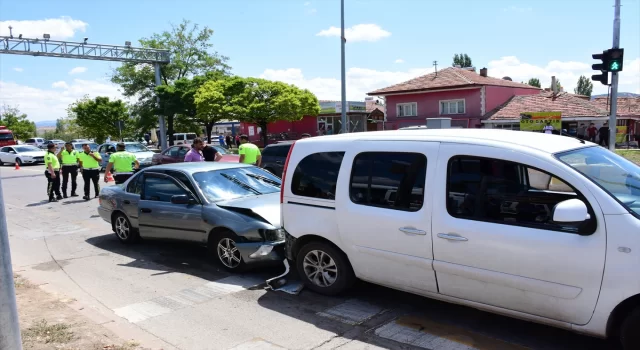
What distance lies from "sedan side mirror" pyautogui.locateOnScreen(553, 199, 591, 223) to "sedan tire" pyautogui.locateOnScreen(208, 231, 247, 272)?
3.80 m

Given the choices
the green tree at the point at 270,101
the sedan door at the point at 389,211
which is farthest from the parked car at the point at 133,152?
the sedan door at the point at 389,211

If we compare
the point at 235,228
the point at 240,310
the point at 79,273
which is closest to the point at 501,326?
the point at 240,310

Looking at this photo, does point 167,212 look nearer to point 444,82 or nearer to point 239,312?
point 239,312

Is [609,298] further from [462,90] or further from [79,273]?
[462,90]

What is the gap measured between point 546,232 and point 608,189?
54 cm

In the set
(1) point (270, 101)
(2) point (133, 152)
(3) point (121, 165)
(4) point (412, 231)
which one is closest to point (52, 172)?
(3) point (121, 165)

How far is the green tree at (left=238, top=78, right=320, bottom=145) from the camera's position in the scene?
3269 cm

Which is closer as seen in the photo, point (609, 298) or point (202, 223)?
point (609, 298)

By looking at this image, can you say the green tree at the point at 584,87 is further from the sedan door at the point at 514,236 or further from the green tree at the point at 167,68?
the sedan door at the point at 514,236

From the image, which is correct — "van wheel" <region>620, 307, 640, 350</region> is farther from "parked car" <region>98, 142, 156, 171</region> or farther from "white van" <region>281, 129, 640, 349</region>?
"parked car" <region>98, 142, 156, 171</region>

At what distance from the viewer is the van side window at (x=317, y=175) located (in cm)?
504

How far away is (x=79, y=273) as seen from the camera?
6719mm

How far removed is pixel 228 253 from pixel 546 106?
33264 mm

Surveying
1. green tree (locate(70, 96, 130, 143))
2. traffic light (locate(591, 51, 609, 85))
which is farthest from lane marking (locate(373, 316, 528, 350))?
green tree (locate(70, 96, 130, 143))
